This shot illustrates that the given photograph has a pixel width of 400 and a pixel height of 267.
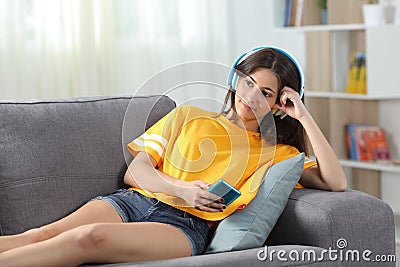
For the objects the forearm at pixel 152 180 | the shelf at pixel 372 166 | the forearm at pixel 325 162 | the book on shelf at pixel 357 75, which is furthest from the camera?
the book on shelf at pixel 357 75

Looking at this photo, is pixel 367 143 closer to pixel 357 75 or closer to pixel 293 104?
pixel 357 75

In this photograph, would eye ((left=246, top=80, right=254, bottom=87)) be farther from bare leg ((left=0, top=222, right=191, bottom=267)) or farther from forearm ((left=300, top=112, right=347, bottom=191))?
bare leg ((left=0, top=222, right=191, bottom=267))

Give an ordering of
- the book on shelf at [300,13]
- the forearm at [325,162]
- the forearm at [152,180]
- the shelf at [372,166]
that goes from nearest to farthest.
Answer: the forearm at [152,180] < the forearm at [325,162] < the shelf at [372,166] < the book on shelf at [300,13]

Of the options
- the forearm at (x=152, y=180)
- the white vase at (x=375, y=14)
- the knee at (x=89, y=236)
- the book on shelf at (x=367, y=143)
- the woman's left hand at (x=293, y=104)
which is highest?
the white vase at (x=375, y=14)

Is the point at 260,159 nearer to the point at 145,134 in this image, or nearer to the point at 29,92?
the point at 145,134

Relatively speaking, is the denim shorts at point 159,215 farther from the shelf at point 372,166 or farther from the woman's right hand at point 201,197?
the shelf at point 372,166

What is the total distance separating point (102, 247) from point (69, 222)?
0.76 feet

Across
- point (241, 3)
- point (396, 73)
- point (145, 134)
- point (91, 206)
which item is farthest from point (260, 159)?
point (241, 3)

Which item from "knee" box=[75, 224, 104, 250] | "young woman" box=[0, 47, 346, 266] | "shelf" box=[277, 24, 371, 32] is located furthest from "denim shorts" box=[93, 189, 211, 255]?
"shelf" box=[277, 24, 371, 32]

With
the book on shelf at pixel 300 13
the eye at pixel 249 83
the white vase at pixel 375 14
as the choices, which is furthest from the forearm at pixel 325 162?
the book on shelf at pixel 300 13

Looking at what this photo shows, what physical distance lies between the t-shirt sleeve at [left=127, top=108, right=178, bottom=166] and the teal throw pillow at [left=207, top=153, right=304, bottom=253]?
28 centimetres

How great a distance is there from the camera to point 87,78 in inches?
149

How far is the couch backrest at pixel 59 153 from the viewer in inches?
83.3

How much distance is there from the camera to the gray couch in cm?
197
